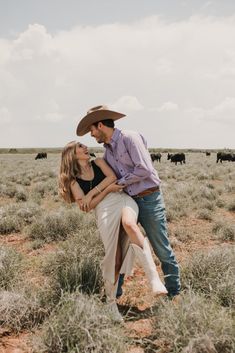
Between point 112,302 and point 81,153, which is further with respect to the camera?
point 81,153

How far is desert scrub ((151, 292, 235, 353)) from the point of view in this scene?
126 inches

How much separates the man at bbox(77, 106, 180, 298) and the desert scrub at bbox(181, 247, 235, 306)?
34cm

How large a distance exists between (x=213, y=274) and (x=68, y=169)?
2088mm

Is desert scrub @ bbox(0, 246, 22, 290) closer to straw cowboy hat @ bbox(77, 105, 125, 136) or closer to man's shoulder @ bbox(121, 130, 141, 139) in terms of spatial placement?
straw cowboy hat @ bbox(77, 105, 125, 136)

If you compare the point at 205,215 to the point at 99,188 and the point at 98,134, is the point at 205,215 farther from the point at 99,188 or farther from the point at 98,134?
the point at 98,134

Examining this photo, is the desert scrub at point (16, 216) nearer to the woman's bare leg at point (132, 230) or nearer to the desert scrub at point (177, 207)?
the desert scrub at point (177, 207)

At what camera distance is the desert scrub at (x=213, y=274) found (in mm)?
4363

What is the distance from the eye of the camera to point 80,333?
11.1 feet

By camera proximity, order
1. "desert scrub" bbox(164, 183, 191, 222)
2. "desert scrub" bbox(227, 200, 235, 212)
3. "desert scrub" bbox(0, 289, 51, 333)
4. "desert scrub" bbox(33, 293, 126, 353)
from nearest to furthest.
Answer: "desert scrub" bbox(33, 293, 126, 353) < "desert scrub" bbox(0, 289, 51, 333) < "desert scrub" bbox(164, 183, 191, 222) < "desert scrub" bbox(227, 200, 235, 212)

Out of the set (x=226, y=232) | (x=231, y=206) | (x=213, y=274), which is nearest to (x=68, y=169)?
(x=213, y=274)

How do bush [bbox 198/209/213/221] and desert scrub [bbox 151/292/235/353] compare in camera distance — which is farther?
bush [bbox 198/209/213/221]

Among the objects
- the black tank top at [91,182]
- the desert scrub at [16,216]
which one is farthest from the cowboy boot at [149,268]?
the desert scrub at [16,216]

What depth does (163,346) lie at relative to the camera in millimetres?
3609

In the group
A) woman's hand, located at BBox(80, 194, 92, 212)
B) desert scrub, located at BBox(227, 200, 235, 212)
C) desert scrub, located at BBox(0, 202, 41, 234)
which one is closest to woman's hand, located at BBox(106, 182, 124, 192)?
woman's hand, located at BBox(80, 194, 92, 212)
